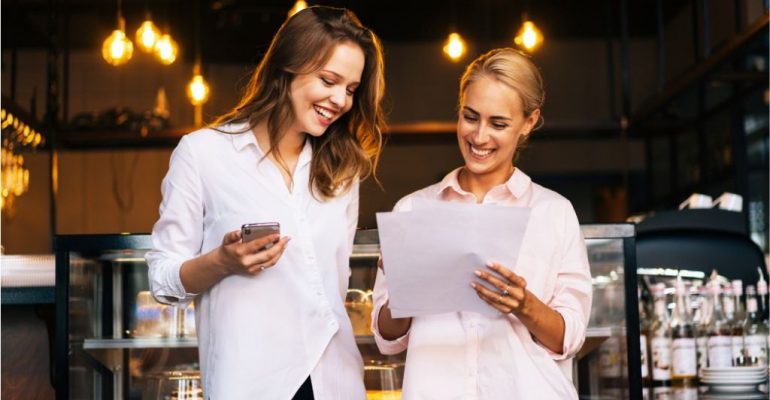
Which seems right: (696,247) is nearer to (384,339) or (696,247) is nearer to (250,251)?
(384,339)

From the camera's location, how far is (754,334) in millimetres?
3092

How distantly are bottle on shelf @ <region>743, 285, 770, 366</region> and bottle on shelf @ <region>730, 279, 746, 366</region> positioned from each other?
0.05 ft

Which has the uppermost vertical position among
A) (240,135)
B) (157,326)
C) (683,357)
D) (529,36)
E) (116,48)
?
(529,36)

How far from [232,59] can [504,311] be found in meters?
7.97

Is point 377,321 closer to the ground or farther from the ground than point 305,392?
farther from the ground

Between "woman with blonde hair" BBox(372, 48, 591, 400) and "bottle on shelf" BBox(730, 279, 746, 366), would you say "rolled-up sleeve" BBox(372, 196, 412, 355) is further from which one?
"bottle on shelf" BBox(730, 279, 746, 366)

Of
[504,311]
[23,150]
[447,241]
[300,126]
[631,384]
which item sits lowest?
[631,384]

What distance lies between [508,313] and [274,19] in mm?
6627

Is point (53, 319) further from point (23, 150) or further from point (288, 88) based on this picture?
point (23, 150)

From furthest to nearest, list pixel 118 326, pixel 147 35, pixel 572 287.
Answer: pixel 147 35 → pixel 118 326 → pixel 572 287

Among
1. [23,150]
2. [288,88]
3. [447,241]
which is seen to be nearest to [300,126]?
[288,88]

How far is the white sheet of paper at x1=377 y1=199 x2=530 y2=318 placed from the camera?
1.76 meters

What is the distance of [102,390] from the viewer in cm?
277

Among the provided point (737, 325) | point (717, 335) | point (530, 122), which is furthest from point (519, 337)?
point (737, 325)
